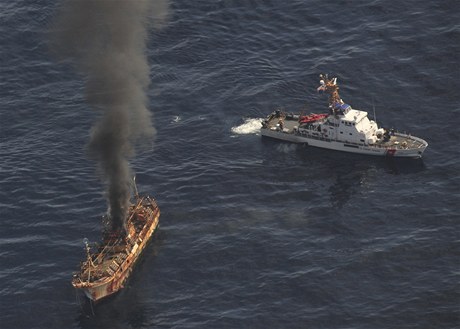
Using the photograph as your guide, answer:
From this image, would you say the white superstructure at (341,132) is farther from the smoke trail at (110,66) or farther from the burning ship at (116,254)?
the burning ship at (116,254)

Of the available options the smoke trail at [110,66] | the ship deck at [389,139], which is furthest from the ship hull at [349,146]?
the smoke trail at [110,66]

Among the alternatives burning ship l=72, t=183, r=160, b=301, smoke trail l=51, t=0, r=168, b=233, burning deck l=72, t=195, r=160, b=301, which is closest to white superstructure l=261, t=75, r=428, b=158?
smoke trail l=51, t=0, r=168, b=233

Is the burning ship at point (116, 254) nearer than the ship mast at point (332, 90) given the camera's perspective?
Yes

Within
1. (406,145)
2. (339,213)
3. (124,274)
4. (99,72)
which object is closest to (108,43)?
(99,72)

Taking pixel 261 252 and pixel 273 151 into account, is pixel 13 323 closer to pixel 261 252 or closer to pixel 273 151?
pixel 261 252

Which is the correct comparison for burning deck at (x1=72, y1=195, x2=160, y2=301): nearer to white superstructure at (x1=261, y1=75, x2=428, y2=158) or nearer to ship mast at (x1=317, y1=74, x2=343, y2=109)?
white superstructure at (x1=261, y1=75, x2=428, y2=158)
